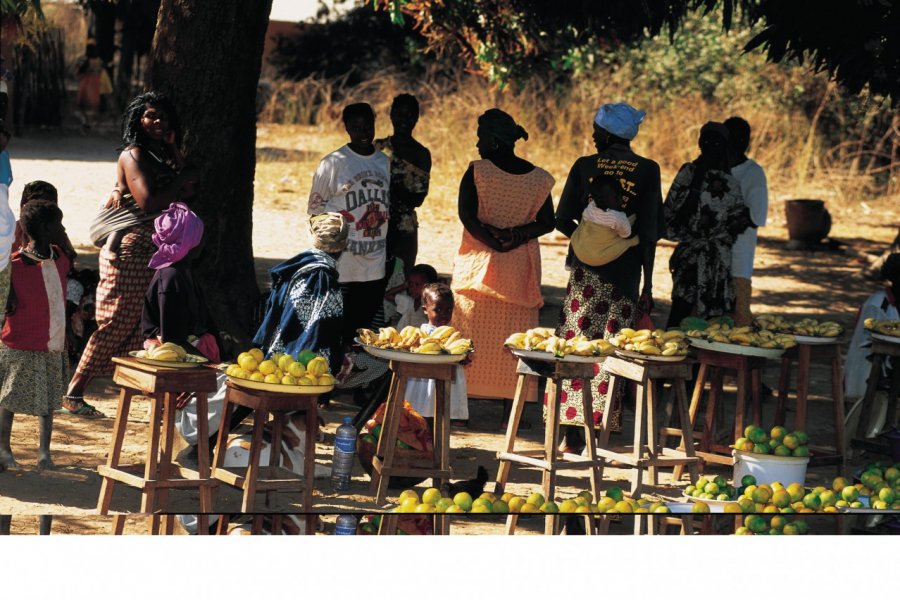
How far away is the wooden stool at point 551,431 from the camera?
6.53 meters

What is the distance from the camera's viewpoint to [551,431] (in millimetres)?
6578

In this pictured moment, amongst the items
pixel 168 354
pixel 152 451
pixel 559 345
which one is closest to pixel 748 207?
pixel 559 345

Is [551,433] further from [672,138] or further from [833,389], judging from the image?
[672,138]

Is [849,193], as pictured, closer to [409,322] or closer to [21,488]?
[409,322]

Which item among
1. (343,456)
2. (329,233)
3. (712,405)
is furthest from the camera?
(712,405)

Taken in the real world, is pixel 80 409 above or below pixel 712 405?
below

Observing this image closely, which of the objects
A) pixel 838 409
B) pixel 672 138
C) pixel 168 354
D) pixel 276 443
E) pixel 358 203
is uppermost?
pixel 672 138

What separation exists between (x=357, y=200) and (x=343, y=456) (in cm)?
200

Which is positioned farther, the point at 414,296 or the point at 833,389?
the point at 414,296

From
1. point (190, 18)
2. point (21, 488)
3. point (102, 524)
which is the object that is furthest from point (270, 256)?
point (102, 524)

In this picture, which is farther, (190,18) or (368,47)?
(368,47)

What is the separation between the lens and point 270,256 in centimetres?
1471
